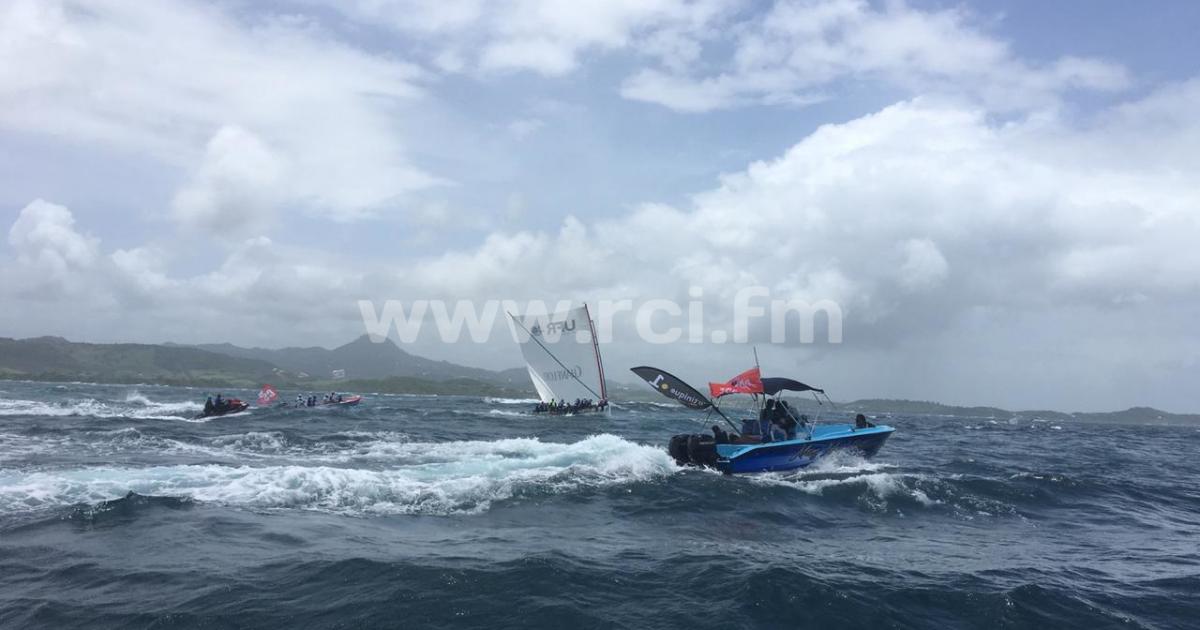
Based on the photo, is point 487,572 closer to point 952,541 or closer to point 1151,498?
point 952,541

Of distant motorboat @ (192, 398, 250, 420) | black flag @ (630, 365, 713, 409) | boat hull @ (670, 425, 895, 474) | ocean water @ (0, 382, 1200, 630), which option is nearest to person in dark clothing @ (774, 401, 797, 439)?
boat hull @ (670, 425, 895, 474)

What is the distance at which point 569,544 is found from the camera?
46.0 ft

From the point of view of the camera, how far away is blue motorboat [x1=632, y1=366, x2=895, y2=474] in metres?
24.6

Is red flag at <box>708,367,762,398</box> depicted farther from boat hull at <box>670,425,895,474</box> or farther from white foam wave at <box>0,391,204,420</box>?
white foam wave at <box>0,391,204,420</box>

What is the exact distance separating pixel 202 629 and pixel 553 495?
11272mm

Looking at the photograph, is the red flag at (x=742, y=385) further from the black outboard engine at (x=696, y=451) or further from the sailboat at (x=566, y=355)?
the sailboat at (x=566, y=355)

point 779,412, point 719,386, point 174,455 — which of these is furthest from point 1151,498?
point 174,455

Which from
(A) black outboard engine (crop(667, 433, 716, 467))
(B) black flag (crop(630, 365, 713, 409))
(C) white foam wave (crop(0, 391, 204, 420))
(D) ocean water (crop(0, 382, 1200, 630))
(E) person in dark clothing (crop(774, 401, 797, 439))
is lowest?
(C) white foam wave (crop(0, 391, 204, 420))

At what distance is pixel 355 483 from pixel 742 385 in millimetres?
14705

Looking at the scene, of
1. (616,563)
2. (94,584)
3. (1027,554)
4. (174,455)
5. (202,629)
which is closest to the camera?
(202,629)

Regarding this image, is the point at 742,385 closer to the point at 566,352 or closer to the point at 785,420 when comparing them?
the point at 785,420

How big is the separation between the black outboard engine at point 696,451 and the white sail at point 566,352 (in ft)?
128

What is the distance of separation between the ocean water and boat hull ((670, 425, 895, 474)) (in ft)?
2.17

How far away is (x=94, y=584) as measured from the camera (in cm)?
1067
